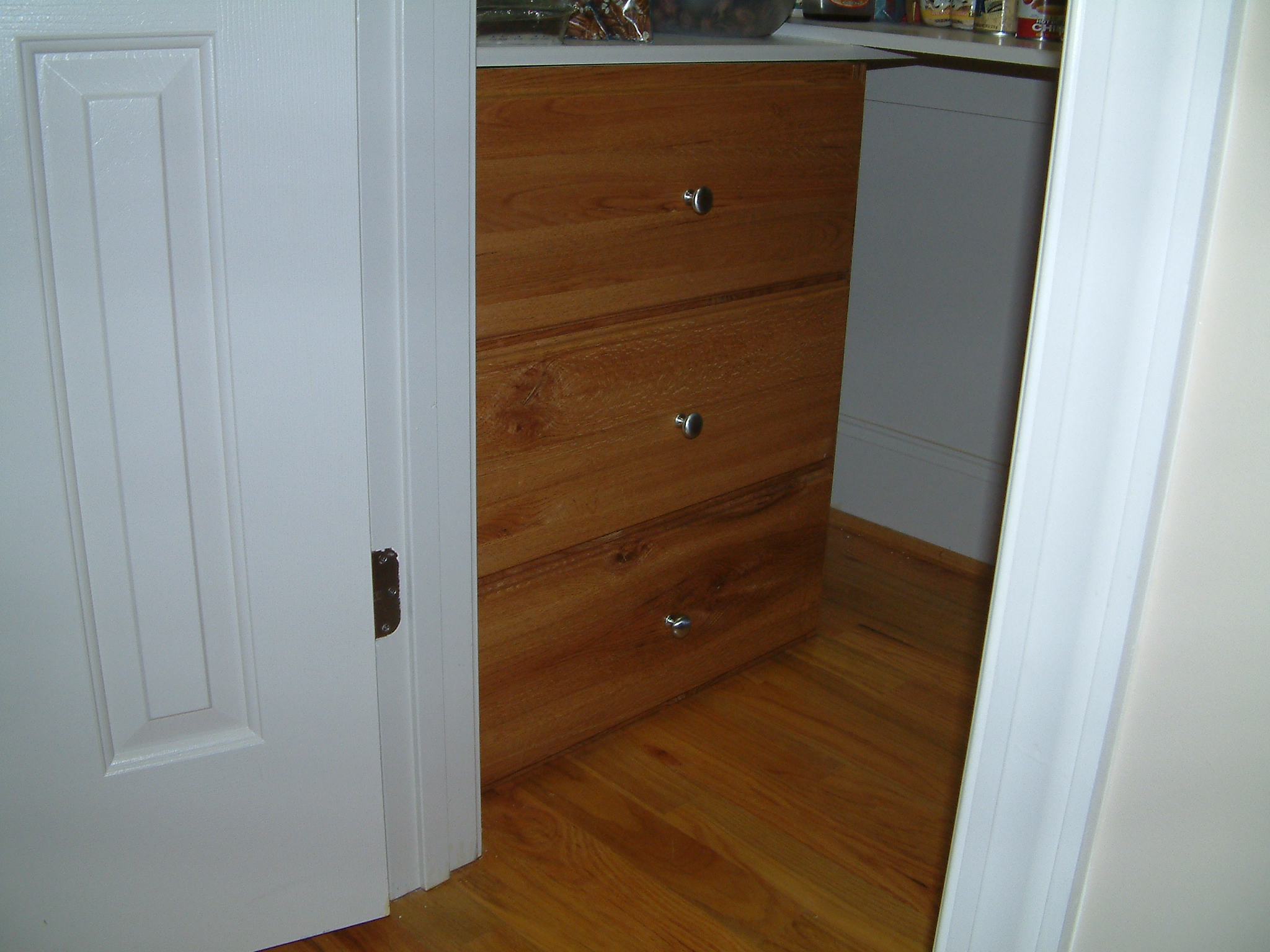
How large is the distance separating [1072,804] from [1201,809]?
0.05m

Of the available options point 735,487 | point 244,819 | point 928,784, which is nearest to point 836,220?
point 735,487

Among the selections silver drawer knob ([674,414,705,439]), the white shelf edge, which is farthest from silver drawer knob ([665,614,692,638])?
the white shelf edge

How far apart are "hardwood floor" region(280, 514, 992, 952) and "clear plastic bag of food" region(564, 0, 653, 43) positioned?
807 millimetres

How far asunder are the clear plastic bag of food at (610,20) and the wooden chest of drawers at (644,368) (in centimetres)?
6

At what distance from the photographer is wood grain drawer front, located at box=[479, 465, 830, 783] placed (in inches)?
49.3

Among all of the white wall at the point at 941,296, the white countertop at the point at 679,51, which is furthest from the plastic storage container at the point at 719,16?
the white wall at the point at 941,296

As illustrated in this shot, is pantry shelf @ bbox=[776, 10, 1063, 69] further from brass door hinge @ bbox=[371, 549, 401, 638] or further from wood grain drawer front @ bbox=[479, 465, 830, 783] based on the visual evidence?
brass door hinge @ bbox=[371, 549, 401, 638]

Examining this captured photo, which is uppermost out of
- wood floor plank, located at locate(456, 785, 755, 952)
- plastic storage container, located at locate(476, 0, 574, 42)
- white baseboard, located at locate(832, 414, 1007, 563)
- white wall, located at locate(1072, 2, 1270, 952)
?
plastic storage container, located at locate(476, 0, 574, 42)

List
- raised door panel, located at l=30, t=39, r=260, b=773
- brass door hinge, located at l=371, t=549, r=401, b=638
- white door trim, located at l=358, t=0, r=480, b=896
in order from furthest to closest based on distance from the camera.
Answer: brass door hinge, located at l=371, t=549, r=401, b=638, white door trim, located at l=358, t=0, r=480, b=896, raised door panel, located at l=30, t=39, r=260, b=773

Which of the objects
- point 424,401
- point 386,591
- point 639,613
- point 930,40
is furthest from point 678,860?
point 930,40

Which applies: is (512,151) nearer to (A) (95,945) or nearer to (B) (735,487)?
(B) (735,487)

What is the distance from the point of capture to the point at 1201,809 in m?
0.52

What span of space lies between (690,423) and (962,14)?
62 centimetres

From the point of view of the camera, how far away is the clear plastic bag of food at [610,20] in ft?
3.90
